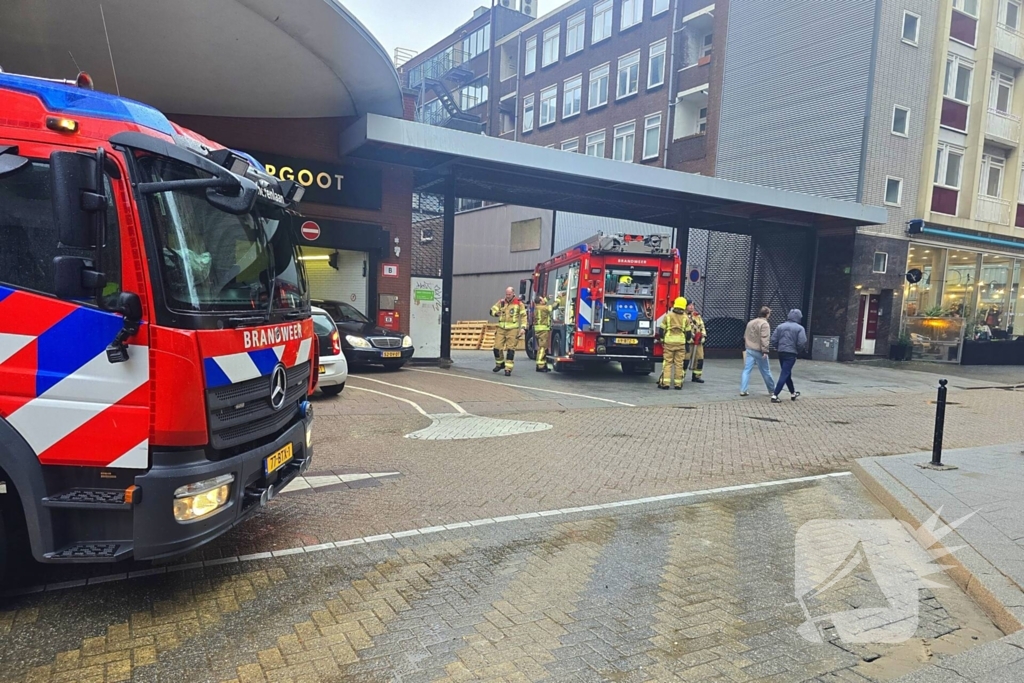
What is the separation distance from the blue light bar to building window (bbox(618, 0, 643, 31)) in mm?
30628

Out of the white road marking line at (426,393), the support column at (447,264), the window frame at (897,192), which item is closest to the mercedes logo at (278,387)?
the white road marking line at (426,393)

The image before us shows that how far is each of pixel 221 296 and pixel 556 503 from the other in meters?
3.29

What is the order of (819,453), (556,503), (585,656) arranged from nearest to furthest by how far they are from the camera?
(585,656)
(556,503)
(819,453)

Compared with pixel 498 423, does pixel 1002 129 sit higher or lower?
higher

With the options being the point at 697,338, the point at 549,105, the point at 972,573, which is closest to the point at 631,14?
the point at 549,105

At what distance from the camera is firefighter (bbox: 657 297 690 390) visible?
514 inches

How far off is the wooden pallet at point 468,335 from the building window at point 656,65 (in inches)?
536

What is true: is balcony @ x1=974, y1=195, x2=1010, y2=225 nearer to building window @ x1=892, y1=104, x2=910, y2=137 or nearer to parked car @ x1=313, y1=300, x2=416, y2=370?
building window @ x1=892, y1=104, x2=910, y2=137

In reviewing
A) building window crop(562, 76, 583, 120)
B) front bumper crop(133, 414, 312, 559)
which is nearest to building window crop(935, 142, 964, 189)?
building window crop(562, 76, 583, 120)

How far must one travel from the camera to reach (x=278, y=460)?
3885 mm

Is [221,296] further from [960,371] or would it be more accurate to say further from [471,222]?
[471,222]

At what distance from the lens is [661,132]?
28469mm

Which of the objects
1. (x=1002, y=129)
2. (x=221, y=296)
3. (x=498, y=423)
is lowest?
(x=498, y=423)

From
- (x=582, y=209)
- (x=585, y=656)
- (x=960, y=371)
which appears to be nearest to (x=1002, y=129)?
(x=960, y=371)
